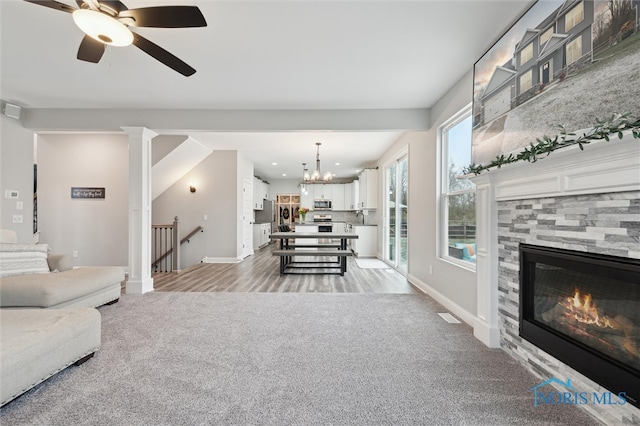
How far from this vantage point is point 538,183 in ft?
6.28

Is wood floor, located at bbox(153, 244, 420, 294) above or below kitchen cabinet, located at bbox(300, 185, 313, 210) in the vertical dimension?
below

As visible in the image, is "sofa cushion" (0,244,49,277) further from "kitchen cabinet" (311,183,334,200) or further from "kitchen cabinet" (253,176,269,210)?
"kitchen cabinet" (311,183,334,200)

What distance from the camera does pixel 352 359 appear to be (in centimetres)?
221

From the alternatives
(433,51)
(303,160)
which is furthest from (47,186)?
(433,51)

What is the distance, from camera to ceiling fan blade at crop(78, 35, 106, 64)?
205cm

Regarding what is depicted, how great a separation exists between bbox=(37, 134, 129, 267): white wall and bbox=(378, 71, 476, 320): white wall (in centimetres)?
542

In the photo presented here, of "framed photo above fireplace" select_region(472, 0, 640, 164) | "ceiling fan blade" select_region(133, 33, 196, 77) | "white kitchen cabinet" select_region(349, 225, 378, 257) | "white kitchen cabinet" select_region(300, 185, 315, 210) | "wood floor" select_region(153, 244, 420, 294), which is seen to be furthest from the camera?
"white kitchen cabinet" select_region(300, 185, 315, 210)

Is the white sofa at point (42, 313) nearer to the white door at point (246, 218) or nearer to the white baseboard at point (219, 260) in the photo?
the white baseboard at point (219, 260)

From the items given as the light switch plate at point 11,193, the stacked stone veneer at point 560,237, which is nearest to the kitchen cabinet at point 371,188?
the stacked stone veneer at point 560,237

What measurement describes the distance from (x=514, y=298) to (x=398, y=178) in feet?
13.3

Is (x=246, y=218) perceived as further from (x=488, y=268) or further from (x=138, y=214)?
(x=488, y=268)

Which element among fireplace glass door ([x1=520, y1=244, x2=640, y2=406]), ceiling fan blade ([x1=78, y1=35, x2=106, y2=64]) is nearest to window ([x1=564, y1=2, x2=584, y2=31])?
fireplace glass door ([x1=520, y1=244, x2=640, y2=406])

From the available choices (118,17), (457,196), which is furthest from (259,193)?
(118,17)

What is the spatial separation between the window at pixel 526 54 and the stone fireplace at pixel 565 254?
77cm
